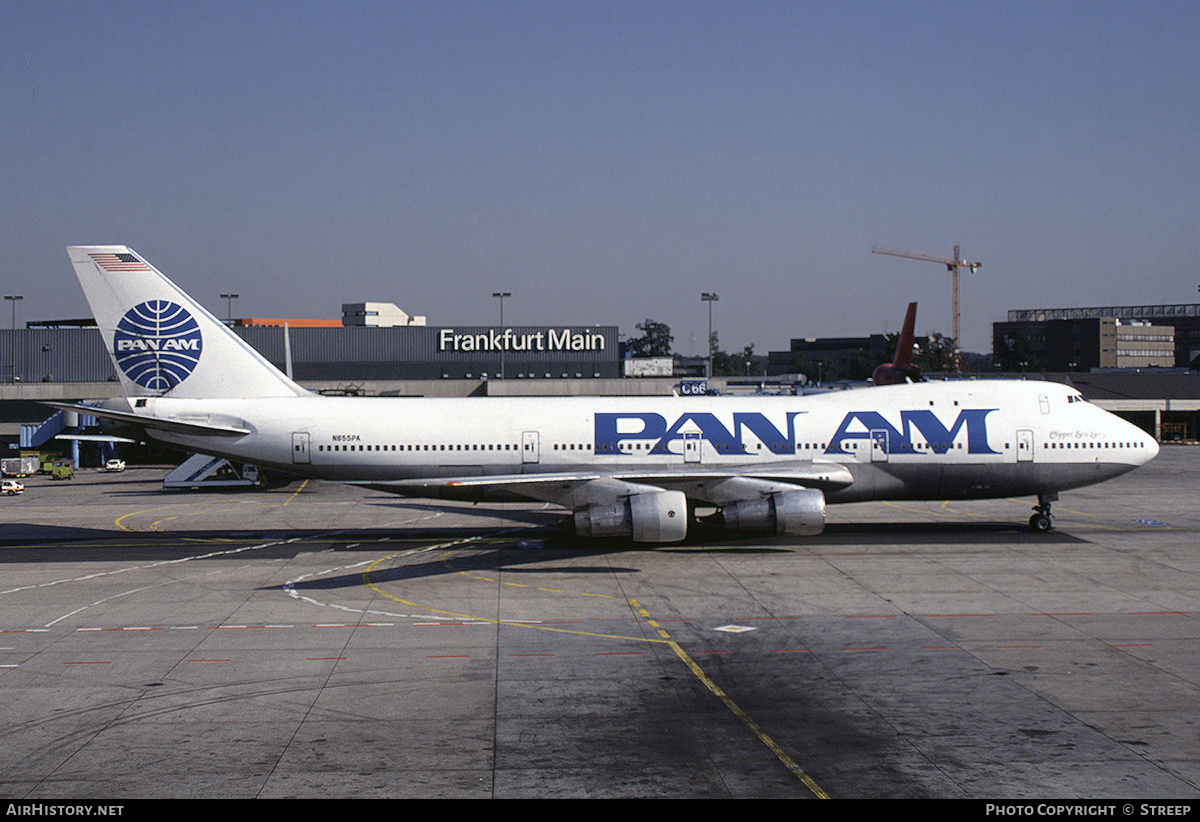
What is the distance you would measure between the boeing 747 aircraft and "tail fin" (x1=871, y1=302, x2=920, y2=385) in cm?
4095

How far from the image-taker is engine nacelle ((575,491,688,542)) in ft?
95.5

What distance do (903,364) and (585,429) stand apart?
173 feet

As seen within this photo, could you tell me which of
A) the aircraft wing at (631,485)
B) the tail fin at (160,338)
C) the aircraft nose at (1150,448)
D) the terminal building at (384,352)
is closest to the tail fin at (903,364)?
the terminal building at (384,352)

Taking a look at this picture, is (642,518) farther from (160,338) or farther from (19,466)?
(19,466)

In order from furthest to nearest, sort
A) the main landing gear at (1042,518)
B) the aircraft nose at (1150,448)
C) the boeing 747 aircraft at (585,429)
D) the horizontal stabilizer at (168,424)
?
1. the main landing gear at (1042,518)
2. the aircraft nose at (1150,448)
3. the boeing 747 aircraft at (585,429)
4. the horizontal stabilizer at (168,424)

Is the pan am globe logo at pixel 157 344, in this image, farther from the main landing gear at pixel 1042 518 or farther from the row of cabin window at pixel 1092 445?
the main landing gear at pixel 1042 518

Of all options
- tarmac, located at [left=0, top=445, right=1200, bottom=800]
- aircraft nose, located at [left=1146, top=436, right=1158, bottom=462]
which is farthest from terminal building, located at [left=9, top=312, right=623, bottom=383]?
aircraft nose, located at [left=1146, top=436, right=1158, bottom=462]

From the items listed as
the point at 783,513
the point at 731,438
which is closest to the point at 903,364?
the point at 731,438

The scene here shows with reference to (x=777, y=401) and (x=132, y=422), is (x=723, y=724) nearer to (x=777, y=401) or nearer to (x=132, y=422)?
(x=777, y=401)

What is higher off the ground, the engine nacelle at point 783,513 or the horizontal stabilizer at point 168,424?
the horizontal stabilizer at point 168,424

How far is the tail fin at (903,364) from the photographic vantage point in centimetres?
7655

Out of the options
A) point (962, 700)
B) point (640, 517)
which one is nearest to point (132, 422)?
point (640, 517)

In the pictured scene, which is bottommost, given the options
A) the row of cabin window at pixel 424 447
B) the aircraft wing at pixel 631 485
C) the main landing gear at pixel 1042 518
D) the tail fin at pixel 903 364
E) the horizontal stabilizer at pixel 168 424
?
the main landing gear at pixel 1042 518

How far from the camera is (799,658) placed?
1936 centimetres
